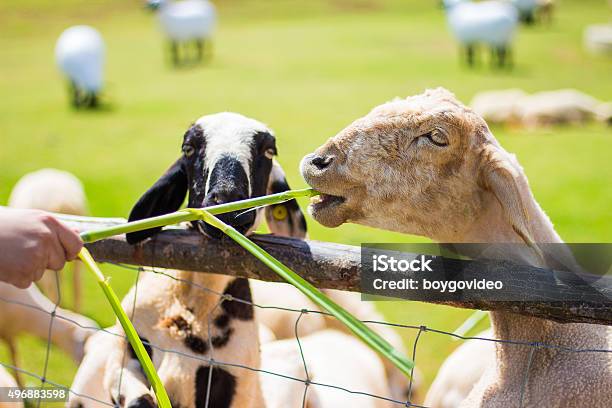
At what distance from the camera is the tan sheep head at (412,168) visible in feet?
8.34

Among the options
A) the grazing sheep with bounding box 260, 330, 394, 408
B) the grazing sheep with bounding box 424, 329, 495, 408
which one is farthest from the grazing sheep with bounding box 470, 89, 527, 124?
the grazing sheep with bounding box 424, 329, 495, 408

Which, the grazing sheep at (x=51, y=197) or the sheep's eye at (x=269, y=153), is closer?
the sheep's eye at (x=269, y=153)

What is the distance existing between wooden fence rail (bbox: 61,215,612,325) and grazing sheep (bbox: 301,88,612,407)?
213mm

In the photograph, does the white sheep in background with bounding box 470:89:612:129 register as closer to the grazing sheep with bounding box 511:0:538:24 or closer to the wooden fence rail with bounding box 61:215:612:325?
the wooden fence rail with bounding box 61:215:612:325

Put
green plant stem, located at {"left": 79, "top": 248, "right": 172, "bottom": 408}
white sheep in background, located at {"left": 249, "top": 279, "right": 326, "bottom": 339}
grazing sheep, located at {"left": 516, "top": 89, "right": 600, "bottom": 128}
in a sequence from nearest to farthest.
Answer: green plant stem, located at {"left": 79, "top": 248, "right": 172, "bottom": 408}
white sheep in background, located at {"left": 249, "top": 279, "right": 326, "bottom": 339}
grazing sheep, located at {"left": 516, "top": 89, "right": 600, "bottom": 128}

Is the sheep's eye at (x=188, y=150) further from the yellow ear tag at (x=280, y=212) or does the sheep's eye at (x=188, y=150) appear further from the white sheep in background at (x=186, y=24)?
the white sheep in background at (x=186, y=24)

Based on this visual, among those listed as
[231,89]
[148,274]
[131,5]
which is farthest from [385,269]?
[131,5]

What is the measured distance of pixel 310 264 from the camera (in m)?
2.42

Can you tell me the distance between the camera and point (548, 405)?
2406 mm

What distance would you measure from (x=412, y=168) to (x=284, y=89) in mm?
14647

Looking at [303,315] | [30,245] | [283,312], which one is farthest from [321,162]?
[303,315]

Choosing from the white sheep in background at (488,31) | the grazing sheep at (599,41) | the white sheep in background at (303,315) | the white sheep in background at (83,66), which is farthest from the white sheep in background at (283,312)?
the grazing sheep at (599,41)

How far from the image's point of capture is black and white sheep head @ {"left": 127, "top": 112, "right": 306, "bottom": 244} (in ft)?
9.02

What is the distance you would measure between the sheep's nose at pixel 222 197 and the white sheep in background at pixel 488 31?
18.3 m
